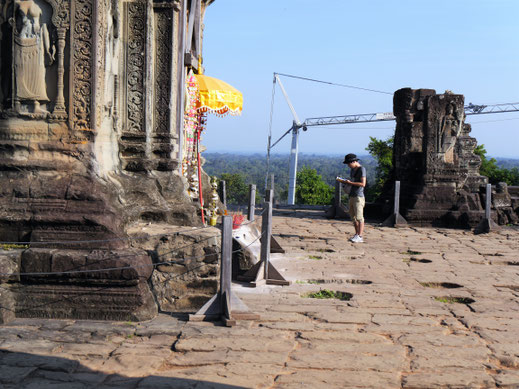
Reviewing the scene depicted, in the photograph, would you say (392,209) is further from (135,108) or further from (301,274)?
(135,108)

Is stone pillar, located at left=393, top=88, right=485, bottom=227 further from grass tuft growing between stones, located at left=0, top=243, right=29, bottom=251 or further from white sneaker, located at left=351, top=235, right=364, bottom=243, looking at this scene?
grass tuft growing between stones, located at left=0, top=243, right=29, bottom=251

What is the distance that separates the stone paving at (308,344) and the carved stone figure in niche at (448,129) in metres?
8.03

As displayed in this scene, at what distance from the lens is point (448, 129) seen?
615 inches

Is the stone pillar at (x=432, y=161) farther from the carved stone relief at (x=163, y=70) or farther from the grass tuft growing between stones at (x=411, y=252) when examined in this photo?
the carved stone relief at (x=163, y=70)

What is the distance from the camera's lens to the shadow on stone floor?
4.05m

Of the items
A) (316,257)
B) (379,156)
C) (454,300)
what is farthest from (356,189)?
(379,156)

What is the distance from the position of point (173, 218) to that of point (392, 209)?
29.4 feet

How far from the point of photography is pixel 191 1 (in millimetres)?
10648

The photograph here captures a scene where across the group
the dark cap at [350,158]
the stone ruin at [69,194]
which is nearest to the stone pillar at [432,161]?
the dark cap at [350,158]

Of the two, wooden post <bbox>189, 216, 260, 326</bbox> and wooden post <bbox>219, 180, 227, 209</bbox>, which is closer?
wooden post <bbox>189, 216, 260, 326</bbox>

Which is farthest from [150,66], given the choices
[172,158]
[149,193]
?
[149,193]

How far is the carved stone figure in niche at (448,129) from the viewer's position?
15.6 meters

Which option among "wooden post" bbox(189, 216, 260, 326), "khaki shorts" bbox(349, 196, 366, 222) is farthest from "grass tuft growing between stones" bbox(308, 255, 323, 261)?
"wooden post" bbox(189, 216, 260, 326)

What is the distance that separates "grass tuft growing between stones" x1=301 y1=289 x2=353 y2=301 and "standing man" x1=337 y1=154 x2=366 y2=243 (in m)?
4.46
